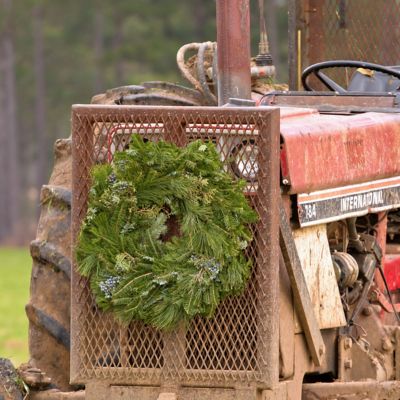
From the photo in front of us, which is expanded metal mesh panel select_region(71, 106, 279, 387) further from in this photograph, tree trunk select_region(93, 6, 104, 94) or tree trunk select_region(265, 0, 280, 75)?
tree trunk select_region(93, 6, 104, 94)

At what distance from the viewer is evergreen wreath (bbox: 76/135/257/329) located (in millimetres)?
5363

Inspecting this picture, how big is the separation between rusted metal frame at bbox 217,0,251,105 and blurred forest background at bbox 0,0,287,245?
34179mm

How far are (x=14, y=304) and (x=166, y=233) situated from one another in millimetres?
15413

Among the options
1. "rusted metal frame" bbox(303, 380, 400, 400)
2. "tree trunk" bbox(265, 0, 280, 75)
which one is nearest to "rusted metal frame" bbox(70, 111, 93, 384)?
"rusted metal frame" bbox(303, 380, 400, 400)

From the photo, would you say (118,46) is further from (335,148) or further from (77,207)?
(77,207)

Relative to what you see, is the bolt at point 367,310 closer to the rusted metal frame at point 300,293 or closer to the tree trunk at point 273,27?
the rusted metal frame at point 300,293

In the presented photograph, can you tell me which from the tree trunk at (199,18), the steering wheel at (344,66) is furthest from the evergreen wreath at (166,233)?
the tree trunk at (199,18)

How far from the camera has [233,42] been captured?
20.3 ft

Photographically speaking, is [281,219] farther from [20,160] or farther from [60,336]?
[20,160]

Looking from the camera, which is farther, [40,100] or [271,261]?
[40,100]

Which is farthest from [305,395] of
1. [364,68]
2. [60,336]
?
[364,68]

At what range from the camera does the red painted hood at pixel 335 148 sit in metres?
5.62

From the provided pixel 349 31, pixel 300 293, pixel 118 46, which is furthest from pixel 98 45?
pixel 300 293

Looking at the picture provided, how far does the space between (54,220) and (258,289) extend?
1515mm
